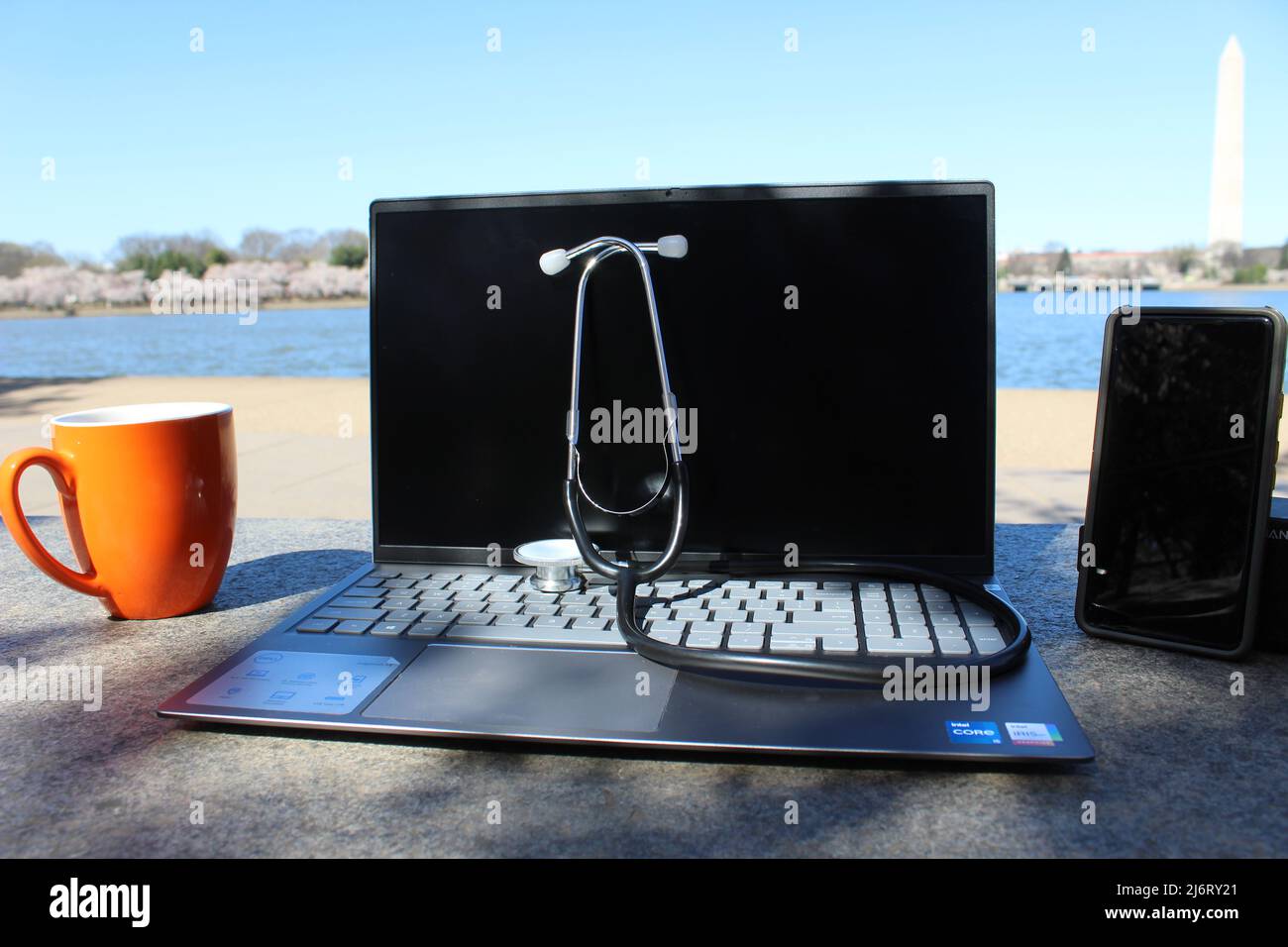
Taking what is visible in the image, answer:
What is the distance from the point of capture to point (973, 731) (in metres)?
0.50

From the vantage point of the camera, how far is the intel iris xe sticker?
1.83 ft

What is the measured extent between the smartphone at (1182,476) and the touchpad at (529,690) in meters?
0.36

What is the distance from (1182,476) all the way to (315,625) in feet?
2.12

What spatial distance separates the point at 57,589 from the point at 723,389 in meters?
0.67

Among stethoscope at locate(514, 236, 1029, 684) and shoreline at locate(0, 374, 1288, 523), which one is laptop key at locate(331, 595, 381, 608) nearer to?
stethoscope at locate(514, 236, 1029, 684)

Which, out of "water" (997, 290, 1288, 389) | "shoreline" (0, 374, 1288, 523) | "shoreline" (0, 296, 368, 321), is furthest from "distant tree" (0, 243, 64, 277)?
"water" (997, 290, 1288, 389)

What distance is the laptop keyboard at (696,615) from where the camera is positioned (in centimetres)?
64

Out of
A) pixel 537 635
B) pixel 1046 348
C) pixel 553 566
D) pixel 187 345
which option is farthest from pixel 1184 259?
pixel 537 635

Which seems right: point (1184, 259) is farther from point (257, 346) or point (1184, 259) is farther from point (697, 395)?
point (697, 395)

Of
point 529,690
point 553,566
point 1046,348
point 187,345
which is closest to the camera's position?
point 529,690

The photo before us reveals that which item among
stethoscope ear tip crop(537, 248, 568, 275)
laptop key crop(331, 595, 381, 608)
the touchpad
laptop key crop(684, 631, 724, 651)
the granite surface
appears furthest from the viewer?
stethoscope ear tip crop(537, 248, 568, 275)

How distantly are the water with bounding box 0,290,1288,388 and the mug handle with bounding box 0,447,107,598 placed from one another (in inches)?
372
